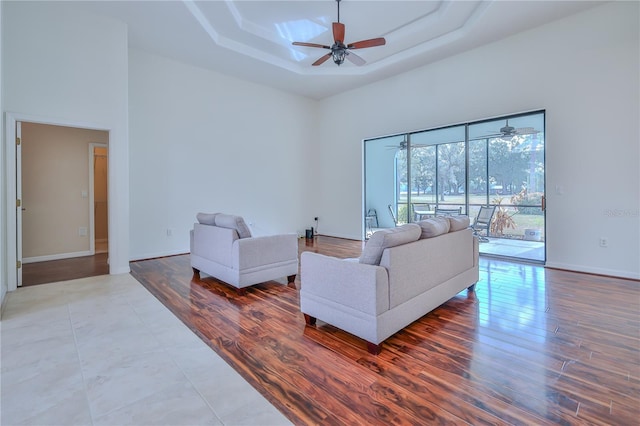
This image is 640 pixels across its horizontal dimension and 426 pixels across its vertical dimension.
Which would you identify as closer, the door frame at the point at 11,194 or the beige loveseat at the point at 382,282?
the beige loveseat at the point at 382,282

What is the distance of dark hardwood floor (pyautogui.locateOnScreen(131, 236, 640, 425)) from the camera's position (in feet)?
5.22

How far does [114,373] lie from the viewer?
6.31 ft

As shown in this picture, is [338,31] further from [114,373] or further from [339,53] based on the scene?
[114,373]

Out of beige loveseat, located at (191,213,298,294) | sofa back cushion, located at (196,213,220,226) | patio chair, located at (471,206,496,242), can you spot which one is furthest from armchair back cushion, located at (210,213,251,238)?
patio chair, located at (471,206,496,242)

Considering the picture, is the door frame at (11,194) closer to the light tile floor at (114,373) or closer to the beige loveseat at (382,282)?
the light tile floor at (114,373)

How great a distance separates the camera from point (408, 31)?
4969 millimetres

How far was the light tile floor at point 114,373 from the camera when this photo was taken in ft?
5.12

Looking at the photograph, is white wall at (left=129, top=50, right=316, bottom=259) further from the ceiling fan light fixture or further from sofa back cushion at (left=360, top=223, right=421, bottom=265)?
sofa back cushion at (left=360, top=223, right=421, bottom=265)

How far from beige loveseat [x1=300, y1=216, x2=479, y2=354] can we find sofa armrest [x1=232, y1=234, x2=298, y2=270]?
109 cm

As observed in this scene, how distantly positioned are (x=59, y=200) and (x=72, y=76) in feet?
8.12

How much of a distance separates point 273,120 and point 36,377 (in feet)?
20.8

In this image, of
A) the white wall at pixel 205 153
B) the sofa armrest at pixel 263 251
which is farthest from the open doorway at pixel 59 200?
the sofa armrest at pixel 263 251

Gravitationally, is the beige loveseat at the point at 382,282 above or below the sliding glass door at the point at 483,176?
below

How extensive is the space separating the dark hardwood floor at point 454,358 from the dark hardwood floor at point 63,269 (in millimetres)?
1731
